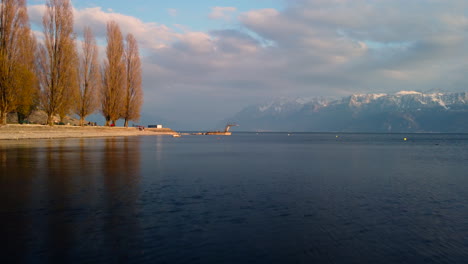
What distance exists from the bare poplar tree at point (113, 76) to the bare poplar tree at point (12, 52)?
72.9 ft

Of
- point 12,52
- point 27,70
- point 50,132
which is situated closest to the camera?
point 12,52

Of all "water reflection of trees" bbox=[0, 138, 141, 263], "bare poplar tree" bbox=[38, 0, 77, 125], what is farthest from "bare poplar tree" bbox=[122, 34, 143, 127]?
"water reflection of trees" bbox=[0, 138, 141, 263]

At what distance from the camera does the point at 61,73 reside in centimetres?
4922

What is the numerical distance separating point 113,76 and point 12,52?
1009 inches

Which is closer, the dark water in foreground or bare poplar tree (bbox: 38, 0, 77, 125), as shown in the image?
the dark water in foreground

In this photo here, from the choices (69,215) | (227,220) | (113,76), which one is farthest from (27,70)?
(227,220)

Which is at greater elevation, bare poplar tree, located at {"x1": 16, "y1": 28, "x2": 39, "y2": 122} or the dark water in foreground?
bare poplar tree, located at {"x1": 16, "y1": 28, "x2": 39, "y2": 122}

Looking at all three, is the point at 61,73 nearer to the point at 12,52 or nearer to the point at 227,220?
the point at 12,52

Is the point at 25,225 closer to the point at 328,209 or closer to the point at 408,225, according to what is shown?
the point at 328,209

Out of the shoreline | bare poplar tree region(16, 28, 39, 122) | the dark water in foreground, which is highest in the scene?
bare poplar tree region(16, 28, 39, 122)

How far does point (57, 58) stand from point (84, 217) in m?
47.6

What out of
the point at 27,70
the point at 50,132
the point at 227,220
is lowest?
the point at 227,220

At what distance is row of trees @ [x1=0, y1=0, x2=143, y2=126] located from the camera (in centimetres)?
4219

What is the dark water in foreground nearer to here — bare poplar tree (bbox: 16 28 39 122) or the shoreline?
the shoreline
